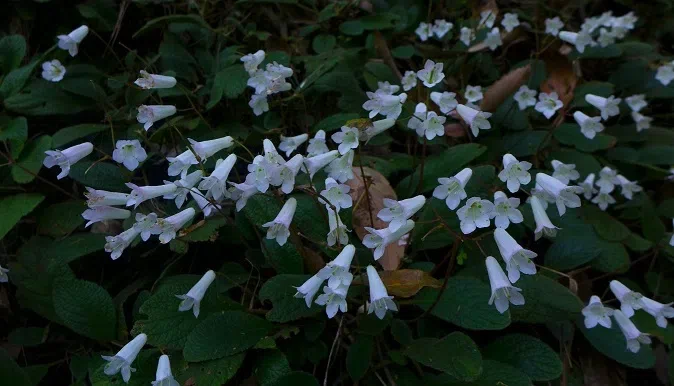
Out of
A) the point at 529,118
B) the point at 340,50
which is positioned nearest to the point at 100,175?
the point at 340,50

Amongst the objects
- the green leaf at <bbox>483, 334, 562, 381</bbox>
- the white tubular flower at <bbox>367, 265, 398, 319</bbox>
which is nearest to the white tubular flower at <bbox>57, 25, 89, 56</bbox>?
the white tubular flower at <bbox>367, 265, 398, 319</bbox>

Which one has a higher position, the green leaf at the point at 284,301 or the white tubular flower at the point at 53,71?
the white tubular flower at the point at 53,71

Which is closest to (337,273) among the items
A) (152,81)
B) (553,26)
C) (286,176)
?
(286,176)

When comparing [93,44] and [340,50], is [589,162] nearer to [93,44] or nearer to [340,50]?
[340,50]

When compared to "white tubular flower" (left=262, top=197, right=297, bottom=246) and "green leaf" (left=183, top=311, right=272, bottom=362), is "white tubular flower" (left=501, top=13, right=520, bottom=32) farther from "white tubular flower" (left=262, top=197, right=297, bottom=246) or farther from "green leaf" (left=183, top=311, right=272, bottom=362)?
"green leaf" (left=183, top=311, right=272, bottom=362)

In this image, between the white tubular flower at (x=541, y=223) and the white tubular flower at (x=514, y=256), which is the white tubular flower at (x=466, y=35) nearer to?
the white tubular flower at (x=541, y=223)

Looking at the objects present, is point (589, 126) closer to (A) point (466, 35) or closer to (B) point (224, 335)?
(A) point (466, 35)

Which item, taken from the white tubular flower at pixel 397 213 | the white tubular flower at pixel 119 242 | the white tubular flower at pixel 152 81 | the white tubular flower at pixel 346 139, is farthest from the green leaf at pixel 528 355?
the white tubular flower at pixel 152 81
